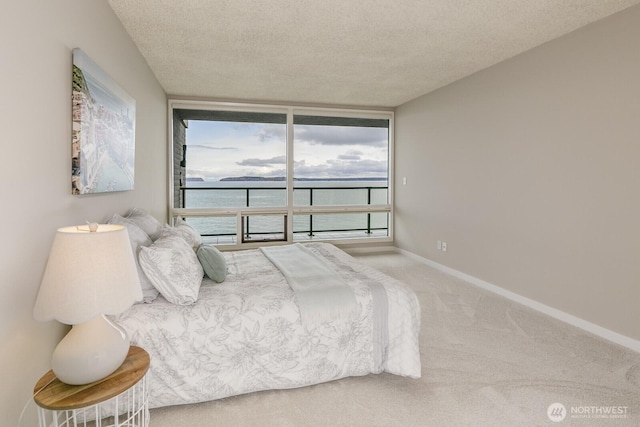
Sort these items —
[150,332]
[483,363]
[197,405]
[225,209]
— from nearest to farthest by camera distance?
1. [150,332]
2. [197,405]
3. [483,363]
4. [225,209]

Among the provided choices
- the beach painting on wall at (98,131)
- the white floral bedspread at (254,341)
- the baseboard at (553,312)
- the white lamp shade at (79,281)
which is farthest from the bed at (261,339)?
the baseboard at (553,312)

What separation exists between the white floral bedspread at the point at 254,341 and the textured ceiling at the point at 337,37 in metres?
2.06

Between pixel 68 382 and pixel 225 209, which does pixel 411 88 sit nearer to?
pixel 225 209

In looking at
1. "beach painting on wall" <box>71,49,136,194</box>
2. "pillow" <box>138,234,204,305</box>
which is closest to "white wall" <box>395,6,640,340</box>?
"pillow" <box>138,234,204,305</box>

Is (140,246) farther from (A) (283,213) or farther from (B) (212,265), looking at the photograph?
(A) (283,213)

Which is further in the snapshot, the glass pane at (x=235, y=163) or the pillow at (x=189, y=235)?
the glass pane at (x=235, y=163)

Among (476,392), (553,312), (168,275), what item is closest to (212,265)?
(168,275)

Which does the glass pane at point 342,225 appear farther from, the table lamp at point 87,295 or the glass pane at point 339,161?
the table lamp at point 87,295

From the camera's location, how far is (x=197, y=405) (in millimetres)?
1949

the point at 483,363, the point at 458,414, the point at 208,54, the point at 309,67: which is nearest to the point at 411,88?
the point at 309,67

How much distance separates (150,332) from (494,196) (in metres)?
3.67

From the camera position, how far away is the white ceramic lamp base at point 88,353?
1.28m

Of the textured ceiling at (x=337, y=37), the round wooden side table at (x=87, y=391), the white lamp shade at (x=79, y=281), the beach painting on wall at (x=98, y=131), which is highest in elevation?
the textured ceiling at (x=337, y=37)

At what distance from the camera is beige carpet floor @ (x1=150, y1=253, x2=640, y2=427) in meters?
1.84
